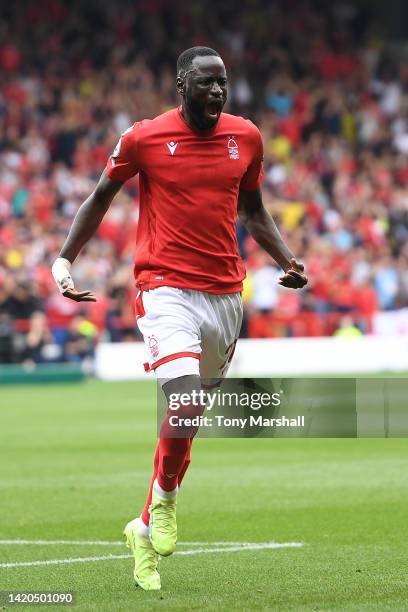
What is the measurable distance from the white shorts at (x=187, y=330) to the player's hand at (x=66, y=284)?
33cm

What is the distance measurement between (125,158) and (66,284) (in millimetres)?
714

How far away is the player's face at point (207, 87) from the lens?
682 cm

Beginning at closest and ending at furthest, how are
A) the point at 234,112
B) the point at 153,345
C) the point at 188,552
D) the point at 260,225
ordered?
the point at 153,345 < the point at 260,225 < the point at 188,552 < the point at 234,112

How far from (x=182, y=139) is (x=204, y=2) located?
94.9ft

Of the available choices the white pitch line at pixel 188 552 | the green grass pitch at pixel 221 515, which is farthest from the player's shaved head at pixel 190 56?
the white pitch line at pixel 188 552

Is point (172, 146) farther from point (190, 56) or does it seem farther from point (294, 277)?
point (294, 277)

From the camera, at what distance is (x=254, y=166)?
727 centimetres

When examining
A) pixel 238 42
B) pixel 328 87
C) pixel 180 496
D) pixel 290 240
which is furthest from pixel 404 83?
pixel 180 496

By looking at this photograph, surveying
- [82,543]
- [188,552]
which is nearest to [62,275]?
[188,552]

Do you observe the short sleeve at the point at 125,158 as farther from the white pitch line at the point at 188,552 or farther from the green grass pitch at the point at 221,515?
the white pitch line at the point at 188,552

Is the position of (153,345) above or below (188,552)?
above

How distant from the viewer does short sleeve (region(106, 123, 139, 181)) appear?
22.9ft

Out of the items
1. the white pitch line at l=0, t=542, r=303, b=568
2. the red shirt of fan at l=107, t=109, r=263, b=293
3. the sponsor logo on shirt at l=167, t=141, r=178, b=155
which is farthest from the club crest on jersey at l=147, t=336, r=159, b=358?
the white pitch line at l=0, t=542, r=303, b=568

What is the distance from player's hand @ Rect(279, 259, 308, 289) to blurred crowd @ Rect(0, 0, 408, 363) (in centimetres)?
1756
